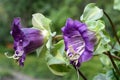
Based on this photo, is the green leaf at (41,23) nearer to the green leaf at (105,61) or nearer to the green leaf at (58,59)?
the green leaf at (58,59)

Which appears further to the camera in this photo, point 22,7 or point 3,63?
point 22,7

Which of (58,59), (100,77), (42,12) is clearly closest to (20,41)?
(58,59)

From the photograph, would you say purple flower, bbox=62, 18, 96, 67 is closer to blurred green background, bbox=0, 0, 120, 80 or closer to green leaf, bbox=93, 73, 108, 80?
green leaf, bbox=93, 73, 108, 80

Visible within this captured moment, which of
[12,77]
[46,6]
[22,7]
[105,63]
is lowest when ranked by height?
[105,63]

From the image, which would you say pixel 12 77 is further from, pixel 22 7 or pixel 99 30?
pixel 99 30

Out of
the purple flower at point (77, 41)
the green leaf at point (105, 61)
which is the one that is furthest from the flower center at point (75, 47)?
the green leaf at point (105, 61)

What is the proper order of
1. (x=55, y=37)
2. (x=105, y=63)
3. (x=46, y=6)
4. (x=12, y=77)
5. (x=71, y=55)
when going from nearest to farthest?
(x=71, y=55) < (x=55, y=37) < (x=105, y=63) < (x=12, y=77) < (x=46, y=6)

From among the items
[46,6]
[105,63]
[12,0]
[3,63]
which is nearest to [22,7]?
[12,0]
